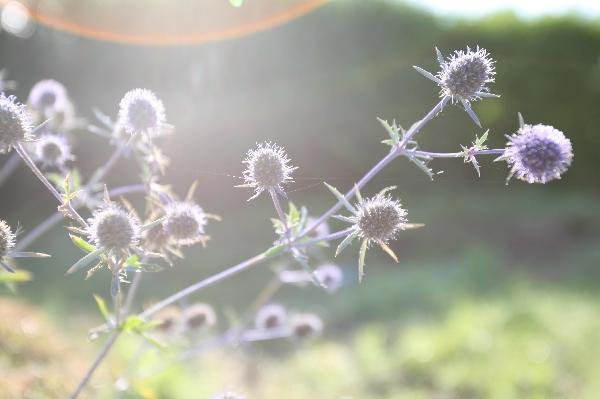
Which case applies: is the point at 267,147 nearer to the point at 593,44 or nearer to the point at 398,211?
the point at 398,211

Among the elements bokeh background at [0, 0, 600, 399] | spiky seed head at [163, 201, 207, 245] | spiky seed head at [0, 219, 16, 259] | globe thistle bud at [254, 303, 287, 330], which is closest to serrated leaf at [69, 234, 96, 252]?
spiky seed head at [0, 219, 16, 259]

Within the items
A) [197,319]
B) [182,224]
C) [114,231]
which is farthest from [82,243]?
[197,319]

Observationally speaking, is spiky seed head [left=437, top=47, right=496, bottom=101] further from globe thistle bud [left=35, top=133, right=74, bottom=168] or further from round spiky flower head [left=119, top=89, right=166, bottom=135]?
globe thistle bud [left=35, top=133, right=74, bottom=168]

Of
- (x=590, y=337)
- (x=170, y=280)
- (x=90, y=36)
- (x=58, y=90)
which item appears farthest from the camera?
(x=90, y=36)

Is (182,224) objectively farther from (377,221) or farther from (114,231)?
(377,221)

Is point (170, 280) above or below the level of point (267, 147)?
above

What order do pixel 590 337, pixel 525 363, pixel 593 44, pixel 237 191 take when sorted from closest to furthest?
pixel 525 363, pixel 590 337, pixel 237 191, pixel 593 44

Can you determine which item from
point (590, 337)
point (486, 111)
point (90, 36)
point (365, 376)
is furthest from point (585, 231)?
point (90, 36)

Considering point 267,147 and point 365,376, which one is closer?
point 267,147
